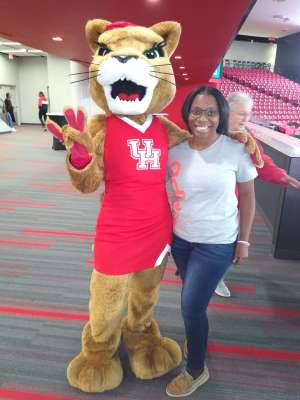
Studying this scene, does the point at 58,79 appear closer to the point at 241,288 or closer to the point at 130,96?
the point at 241,288

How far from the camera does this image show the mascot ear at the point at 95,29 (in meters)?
1.43

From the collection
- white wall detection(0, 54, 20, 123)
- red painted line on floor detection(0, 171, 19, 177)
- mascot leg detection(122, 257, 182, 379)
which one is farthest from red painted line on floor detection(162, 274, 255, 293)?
white wall detection(0, 54, 20, 123)

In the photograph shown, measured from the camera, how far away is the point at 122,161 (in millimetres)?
1351

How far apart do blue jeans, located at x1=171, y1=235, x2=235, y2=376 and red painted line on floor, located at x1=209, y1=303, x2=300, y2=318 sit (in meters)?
0.89

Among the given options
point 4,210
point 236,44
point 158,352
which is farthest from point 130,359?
point 236,44

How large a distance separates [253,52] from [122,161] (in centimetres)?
2036

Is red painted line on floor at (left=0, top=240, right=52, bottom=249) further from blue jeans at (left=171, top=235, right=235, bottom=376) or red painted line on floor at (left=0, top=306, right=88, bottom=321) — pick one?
blue jeans at (left=171, top=235, right=235, bottom=376)

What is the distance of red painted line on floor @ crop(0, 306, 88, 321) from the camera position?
214cm

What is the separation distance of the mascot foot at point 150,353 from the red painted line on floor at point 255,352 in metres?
0.29

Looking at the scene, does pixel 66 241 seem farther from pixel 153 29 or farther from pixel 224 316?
pixel 153 29

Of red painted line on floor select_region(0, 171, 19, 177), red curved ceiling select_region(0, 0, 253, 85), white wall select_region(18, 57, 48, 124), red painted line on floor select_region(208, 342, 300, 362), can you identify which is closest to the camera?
red painted line on floor select_region(208, 342, 300, 362)

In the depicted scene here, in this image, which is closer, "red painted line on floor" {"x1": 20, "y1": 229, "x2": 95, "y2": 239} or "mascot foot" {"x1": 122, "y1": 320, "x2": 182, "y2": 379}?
"mascot foot" {"x1": 122, "y1": 320, "x2": 182, "y2": 379}

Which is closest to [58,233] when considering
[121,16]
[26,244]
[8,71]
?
[26,244]

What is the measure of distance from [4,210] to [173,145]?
323 centimetres
